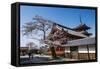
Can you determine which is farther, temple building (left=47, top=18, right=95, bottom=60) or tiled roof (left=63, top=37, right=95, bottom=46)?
tiled roof (left=63, top=37, right=95, bottom=46)

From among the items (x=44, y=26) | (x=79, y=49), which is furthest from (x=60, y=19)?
(x=79, y=49)

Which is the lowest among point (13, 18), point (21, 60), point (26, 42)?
point (21, 60)

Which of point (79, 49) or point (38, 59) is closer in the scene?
point (38, 59)

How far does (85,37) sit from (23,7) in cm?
105

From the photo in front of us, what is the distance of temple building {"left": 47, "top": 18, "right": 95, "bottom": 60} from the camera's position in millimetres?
3822

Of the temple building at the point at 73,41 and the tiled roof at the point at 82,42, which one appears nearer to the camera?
the temple building at the point at 73,41

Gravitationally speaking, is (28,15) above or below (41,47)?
above

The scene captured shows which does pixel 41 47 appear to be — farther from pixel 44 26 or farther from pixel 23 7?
pixel 23 7

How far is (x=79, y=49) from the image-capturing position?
13.2ft

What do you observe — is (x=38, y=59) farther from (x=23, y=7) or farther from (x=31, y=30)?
(x=23, y=7)

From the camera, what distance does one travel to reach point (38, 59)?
3.71 metres

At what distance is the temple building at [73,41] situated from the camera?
150 inches

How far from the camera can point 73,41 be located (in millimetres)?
3949
